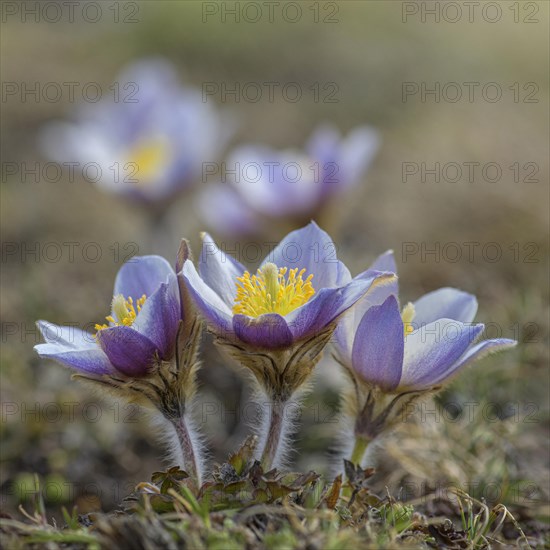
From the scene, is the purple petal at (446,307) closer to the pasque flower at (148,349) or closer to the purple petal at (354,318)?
the purple petal at (354,318)

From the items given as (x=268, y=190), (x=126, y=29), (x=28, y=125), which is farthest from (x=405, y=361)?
(x=126, y=29)

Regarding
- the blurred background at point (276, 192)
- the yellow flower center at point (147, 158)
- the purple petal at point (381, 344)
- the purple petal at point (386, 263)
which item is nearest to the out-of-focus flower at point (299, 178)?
the blurred background at point (276, 192)

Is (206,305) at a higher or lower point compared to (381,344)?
higher

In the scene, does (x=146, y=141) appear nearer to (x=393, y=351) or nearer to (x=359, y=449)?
(x=359, y=449)

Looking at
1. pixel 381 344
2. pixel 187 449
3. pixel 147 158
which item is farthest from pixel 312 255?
pixel 147 158

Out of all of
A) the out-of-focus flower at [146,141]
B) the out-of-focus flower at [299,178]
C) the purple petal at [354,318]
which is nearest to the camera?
the purple petal at [354,318]

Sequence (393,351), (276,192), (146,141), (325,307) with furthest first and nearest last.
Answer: (146,141) → (276,192) → (393,351) → (325,307)
